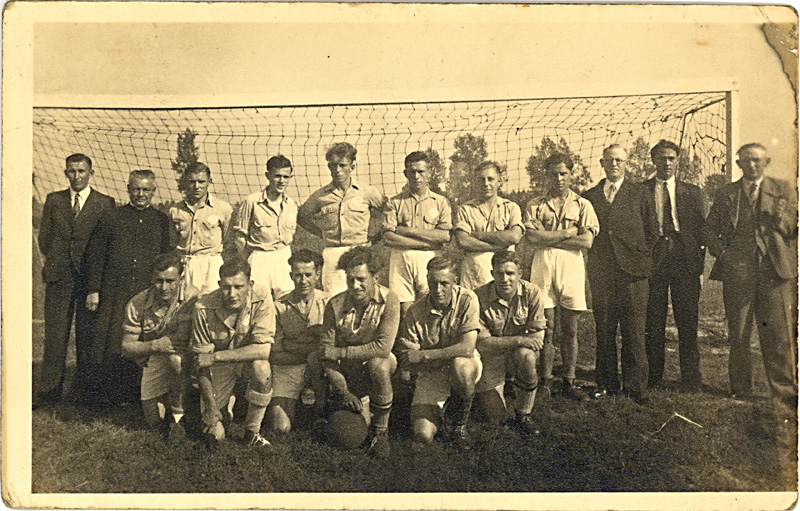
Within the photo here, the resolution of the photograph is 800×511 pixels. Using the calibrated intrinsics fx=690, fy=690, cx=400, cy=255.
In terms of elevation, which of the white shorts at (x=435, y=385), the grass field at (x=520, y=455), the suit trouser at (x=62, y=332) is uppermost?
the suit trouser at (x=62, y=332)

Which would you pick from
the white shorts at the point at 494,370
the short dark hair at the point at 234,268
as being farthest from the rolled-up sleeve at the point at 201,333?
the white shorts at the point at 494,370

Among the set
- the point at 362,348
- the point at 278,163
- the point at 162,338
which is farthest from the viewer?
the point at 278,163

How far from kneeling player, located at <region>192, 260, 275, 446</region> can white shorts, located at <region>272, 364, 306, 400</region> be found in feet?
0.13

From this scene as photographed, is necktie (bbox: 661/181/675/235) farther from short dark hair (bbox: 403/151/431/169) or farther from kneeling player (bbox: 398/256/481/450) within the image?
short dark hair (bbox: 403/151/431/169)

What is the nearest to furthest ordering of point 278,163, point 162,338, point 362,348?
point 362,348 < point 162,338 < point 278,163

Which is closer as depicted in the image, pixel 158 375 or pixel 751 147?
pixel 158 375

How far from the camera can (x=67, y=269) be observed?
4664 mm

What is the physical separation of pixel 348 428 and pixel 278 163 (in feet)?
5.94

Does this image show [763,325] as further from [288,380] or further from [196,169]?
[196,169]

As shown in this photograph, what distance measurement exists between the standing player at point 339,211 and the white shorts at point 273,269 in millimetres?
233

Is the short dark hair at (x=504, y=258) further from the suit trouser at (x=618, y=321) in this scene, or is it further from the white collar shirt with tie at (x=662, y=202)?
the white collar shirt with tie at (x=662, y=202)

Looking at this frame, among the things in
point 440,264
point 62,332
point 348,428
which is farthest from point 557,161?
point 62,332

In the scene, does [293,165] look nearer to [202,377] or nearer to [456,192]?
[456,192]

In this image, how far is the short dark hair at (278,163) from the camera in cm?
462
